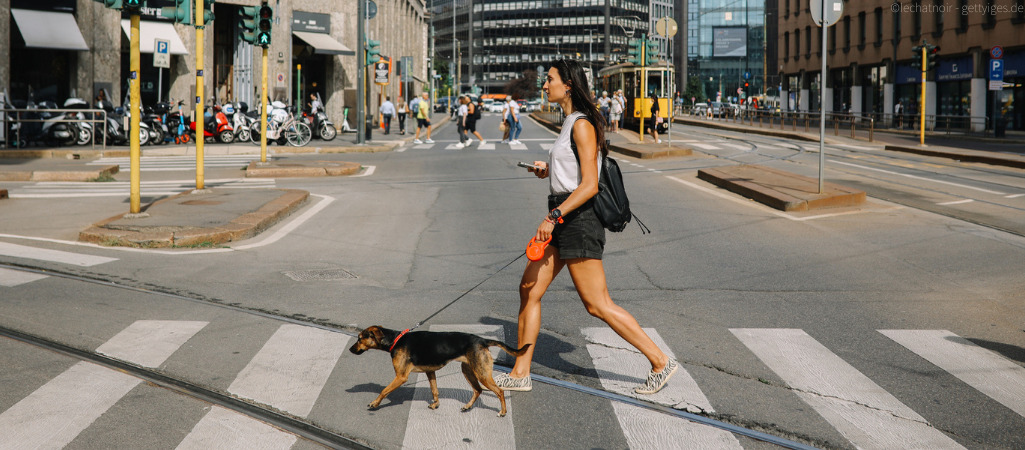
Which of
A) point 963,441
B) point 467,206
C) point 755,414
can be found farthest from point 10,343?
point 467,206

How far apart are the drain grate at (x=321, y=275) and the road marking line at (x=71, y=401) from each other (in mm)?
2596

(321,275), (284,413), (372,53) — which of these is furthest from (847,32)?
(284,413)

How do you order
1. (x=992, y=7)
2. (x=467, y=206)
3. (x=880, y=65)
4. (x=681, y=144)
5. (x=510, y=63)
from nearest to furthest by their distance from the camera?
(x=467, y=206)
(x=681, y=144)
(x=992, y=7)
(x=880, y=65)
(x=510, y=63)

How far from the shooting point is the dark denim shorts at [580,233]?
16.2 ft

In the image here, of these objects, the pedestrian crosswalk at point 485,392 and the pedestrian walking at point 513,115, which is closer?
the pedestrian crosswalk at point 485,392

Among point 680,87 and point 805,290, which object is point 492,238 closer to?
point 805,290

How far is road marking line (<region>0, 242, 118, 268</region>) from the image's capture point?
30.7 ft

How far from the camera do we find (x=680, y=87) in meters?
165

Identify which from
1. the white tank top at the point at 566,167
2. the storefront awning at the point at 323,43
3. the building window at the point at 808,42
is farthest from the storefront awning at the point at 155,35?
the building window at the point at 808,42

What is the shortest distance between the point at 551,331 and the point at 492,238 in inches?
186

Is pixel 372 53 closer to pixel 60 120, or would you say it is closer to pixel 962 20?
pixel 60 120

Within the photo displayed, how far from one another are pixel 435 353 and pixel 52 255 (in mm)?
6571

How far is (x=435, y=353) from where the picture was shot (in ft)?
15.2

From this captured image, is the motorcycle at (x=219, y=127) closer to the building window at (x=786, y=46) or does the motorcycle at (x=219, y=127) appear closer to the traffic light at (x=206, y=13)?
the traffic light at (x=206, y=13)
